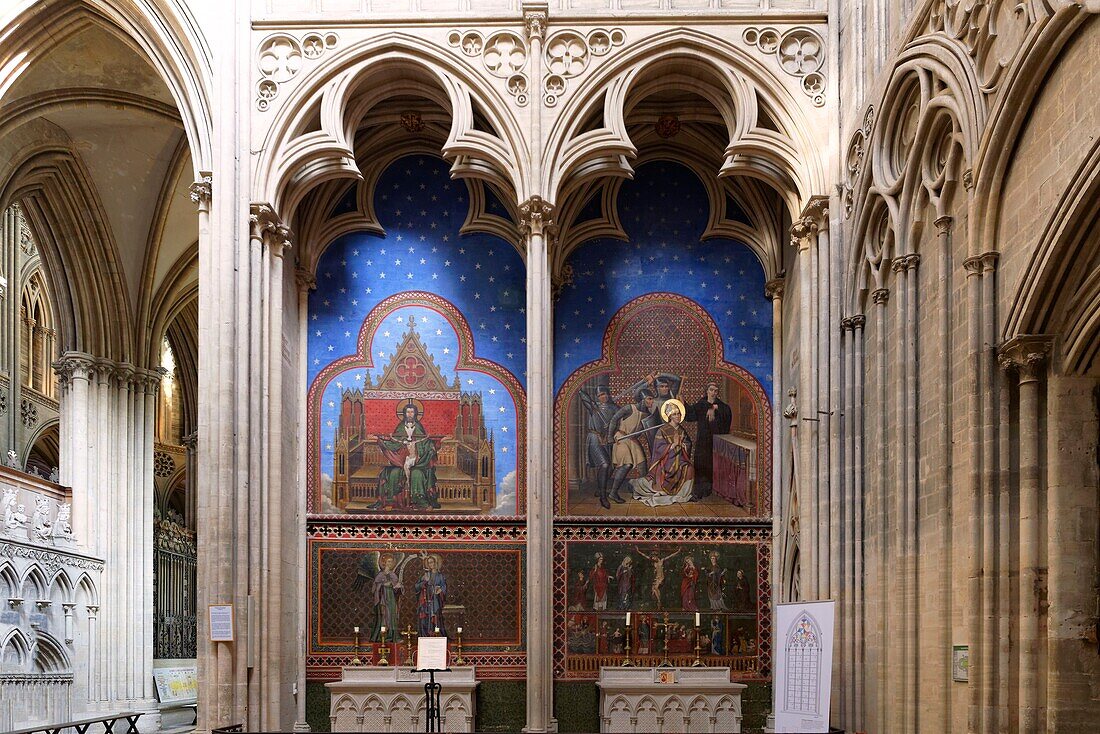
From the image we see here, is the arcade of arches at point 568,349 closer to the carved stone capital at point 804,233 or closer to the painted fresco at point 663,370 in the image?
the painted fresco at point 663,370

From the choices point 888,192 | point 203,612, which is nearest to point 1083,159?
point 888,192

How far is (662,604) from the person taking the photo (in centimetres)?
1717

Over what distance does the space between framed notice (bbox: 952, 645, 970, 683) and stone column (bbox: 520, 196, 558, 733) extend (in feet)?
18.1

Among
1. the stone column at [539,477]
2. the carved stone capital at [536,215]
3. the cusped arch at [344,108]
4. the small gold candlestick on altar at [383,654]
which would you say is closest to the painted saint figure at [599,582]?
the stone column at [539,477]

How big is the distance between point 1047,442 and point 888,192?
3.85 m

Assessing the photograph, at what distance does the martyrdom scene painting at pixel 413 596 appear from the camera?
1709cm

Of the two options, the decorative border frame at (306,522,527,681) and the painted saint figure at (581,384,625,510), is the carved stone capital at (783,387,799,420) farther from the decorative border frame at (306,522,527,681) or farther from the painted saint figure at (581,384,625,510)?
the decorative border frame at (306,522,527,681)

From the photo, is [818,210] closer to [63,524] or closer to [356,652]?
[356,652]

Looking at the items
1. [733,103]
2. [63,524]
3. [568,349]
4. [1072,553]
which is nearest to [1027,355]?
[1072,553]

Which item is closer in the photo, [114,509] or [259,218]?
[259,218]

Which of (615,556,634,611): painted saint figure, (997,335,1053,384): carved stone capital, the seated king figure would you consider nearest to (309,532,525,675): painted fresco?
the seated king figure

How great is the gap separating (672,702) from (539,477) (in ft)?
12.2

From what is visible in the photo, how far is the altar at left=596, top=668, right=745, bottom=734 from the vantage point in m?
16.3

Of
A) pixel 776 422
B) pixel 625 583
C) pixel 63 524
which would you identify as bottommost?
pixel 625 583
